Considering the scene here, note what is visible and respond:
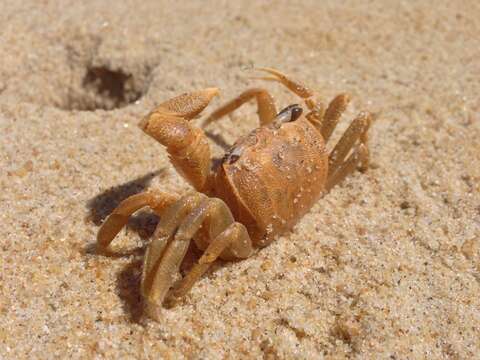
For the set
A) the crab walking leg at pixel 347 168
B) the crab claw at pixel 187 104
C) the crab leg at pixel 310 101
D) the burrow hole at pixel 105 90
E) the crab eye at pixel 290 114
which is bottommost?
the burrow hole at pixel 105 90

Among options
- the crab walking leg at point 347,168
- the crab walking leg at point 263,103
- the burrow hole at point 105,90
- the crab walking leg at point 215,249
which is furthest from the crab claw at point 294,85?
the burrow hole at point 105,90

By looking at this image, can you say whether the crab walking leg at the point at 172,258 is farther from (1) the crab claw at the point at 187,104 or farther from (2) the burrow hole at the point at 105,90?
(2) the burrow hole at the point at 105,90

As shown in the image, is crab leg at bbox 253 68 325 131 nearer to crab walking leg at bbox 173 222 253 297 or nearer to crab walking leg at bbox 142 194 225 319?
crab walking leg at bbox 173 222 253 297

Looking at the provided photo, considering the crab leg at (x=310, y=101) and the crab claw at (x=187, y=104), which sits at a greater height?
the crab claw at (x=187, y=104)

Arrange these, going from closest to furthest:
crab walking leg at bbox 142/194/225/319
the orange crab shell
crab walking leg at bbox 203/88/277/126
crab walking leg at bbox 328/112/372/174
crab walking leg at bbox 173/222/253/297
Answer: crab walking leg at bbox 142/194/225/319 < crab walking leg at bbox 173/222/253/297 < the orange crab shell < crab walking leg at bbox 328/112/372/174 < crab walking leg at bbox 203/88/277/126

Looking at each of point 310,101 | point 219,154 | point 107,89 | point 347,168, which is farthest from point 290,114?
point 107,89

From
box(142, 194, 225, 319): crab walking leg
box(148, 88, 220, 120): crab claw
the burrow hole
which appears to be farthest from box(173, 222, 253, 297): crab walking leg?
the burrow hole

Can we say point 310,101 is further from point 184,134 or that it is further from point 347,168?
point 184,134
